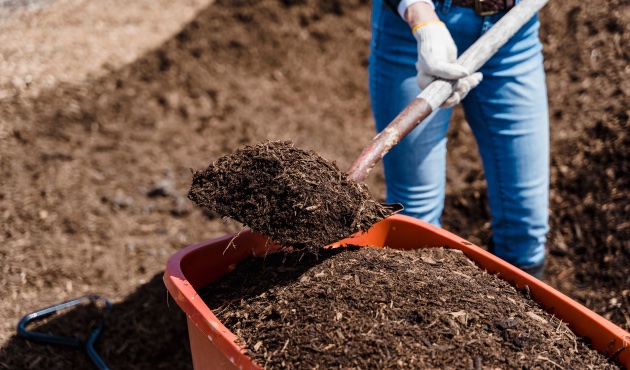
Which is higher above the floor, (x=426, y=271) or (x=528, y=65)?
(x=528, y=65)

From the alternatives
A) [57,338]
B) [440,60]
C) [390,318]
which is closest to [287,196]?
[390,318]

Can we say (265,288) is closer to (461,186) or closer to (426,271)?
(426,271)

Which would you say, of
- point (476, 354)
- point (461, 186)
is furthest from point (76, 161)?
point (476, 354)

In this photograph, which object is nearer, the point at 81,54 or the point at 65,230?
the point at 65,230

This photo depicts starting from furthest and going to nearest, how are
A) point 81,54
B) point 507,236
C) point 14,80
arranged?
point 81,54 → point 14,80 → point 507,236

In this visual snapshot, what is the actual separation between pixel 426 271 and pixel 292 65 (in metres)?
3.26

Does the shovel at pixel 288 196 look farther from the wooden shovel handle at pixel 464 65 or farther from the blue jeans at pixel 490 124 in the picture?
the blue jeans at pixel 490 124

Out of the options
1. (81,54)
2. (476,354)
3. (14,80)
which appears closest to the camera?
(476,354)

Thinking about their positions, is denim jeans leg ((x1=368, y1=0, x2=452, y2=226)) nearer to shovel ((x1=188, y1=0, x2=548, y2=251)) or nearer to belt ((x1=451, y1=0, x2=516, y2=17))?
belt ((x1=451, y1=0, x2=516, y2=17))

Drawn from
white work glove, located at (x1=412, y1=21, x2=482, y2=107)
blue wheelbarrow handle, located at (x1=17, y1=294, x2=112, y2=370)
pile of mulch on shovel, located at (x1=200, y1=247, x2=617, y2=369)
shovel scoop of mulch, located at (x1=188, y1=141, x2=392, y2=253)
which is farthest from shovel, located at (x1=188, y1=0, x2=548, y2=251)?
blue wheelbarrow handle, located at (x1=17, y1=294, x2=112, y2=370)

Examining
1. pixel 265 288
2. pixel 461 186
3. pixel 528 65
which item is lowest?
pixel 461 186

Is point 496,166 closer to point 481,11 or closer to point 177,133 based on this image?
point 481,11

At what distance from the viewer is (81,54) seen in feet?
14.3

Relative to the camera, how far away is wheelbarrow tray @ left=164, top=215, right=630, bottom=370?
1420 millimetres
